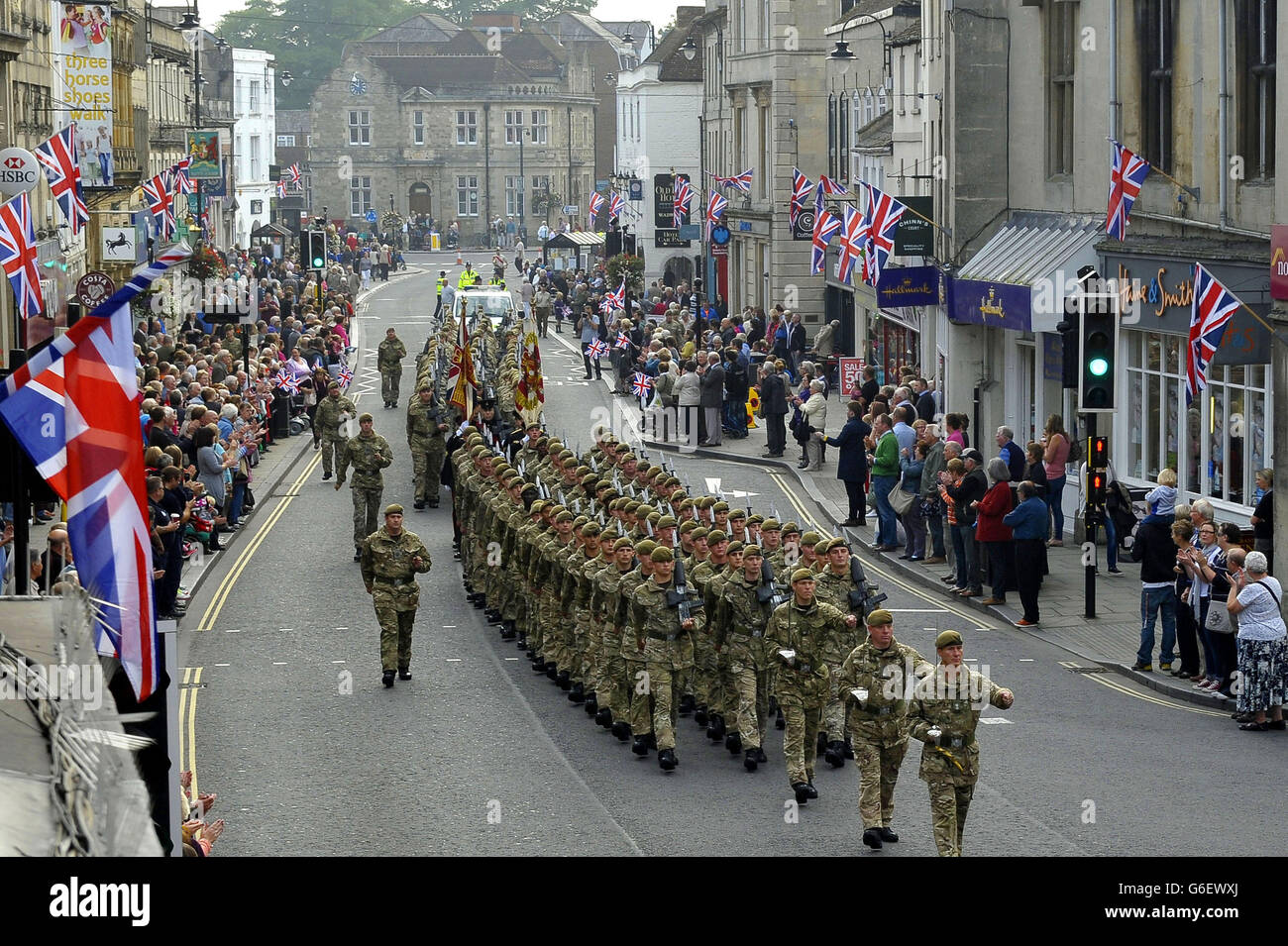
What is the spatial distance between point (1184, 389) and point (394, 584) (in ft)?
36.1

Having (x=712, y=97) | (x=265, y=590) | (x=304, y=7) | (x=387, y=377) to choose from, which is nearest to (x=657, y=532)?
(x=265, y=590)

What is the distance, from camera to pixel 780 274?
181 feet

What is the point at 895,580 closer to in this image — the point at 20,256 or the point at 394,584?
the point at 394,584

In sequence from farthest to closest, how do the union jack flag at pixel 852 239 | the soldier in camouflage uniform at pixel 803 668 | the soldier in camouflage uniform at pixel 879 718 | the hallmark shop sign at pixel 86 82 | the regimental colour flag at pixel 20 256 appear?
the hallmark shop sign at pixel 86 82
the union jack flag at pixel 852 239
the regimental colour flag at pixel 20 256
the soldier in camouflage uniform at pixel 803 668
the soldier in camouflage uniform at pixel 879 718

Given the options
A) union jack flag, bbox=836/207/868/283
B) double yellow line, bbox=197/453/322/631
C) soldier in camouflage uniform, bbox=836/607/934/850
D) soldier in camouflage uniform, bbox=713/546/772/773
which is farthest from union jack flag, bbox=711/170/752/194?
soldier in camouflage uniform, bbox=836/607/934/850

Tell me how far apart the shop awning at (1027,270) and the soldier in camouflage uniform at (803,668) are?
13633 millimetres

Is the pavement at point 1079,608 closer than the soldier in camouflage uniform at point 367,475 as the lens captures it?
Yes

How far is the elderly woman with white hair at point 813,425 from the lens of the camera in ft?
109

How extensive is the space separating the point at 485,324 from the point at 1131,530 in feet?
73.7

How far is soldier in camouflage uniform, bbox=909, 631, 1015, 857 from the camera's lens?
40.2 ft

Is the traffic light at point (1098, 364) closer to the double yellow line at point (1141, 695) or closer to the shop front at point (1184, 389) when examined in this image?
the shop front at point (1184, 389)

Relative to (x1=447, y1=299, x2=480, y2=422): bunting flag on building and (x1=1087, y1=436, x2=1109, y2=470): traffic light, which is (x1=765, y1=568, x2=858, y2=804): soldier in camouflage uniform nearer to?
(x1=1087, y1=436, x2=1109, y2=470): traffic light

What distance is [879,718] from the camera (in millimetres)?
13125

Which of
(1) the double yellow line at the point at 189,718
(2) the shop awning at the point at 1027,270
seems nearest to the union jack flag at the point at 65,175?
(1) the double yellow line at the point at 189,718
